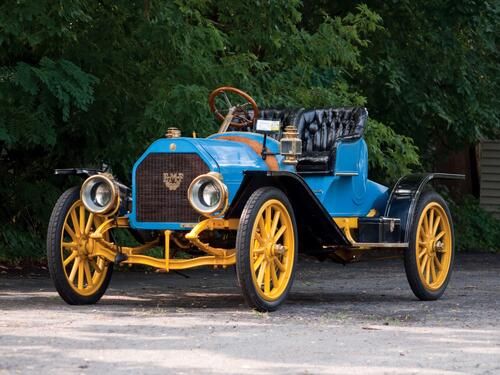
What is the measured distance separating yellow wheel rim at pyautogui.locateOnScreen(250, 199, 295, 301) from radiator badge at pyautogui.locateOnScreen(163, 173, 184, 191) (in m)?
0.80

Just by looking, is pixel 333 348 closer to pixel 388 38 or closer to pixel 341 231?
pixel 341 231

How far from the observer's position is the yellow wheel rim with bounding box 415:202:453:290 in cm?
1234

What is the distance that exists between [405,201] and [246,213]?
2.48 metres

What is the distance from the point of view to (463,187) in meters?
27.6

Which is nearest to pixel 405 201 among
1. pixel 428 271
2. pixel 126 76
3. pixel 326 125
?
pixel 428 271

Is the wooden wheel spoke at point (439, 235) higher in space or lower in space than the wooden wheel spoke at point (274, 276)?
higher

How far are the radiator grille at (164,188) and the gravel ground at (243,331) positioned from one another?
776mm

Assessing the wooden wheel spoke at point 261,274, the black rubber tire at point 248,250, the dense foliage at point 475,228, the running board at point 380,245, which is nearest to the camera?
the black rubber tire at point 248,250

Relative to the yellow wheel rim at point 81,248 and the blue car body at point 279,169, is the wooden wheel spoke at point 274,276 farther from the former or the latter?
the yellow wheel rim at point 81,248

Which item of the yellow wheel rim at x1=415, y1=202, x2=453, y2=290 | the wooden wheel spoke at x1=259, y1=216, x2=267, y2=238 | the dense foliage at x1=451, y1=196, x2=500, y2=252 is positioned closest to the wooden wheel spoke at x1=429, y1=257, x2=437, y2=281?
the yellow wheel rim at x1=415, y1=202, x2=453, y2=290

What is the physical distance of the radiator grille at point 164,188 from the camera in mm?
10812

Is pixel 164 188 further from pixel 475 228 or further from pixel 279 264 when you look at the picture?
pixel 475 228

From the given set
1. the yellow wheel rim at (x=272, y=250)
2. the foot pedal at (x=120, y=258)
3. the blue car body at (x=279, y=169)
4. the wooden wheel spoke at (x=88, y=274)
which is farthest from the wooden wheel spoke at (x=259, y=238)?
the wooden wheel spoke at (x=88, y=274)

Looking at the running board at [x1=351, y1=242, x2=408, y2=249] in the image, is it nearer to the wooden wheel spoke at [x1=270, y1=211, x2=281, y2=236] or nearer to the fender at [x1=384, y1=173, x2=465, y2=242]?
the fender at [x1=384, y1=173, x2=465, y2=242]
